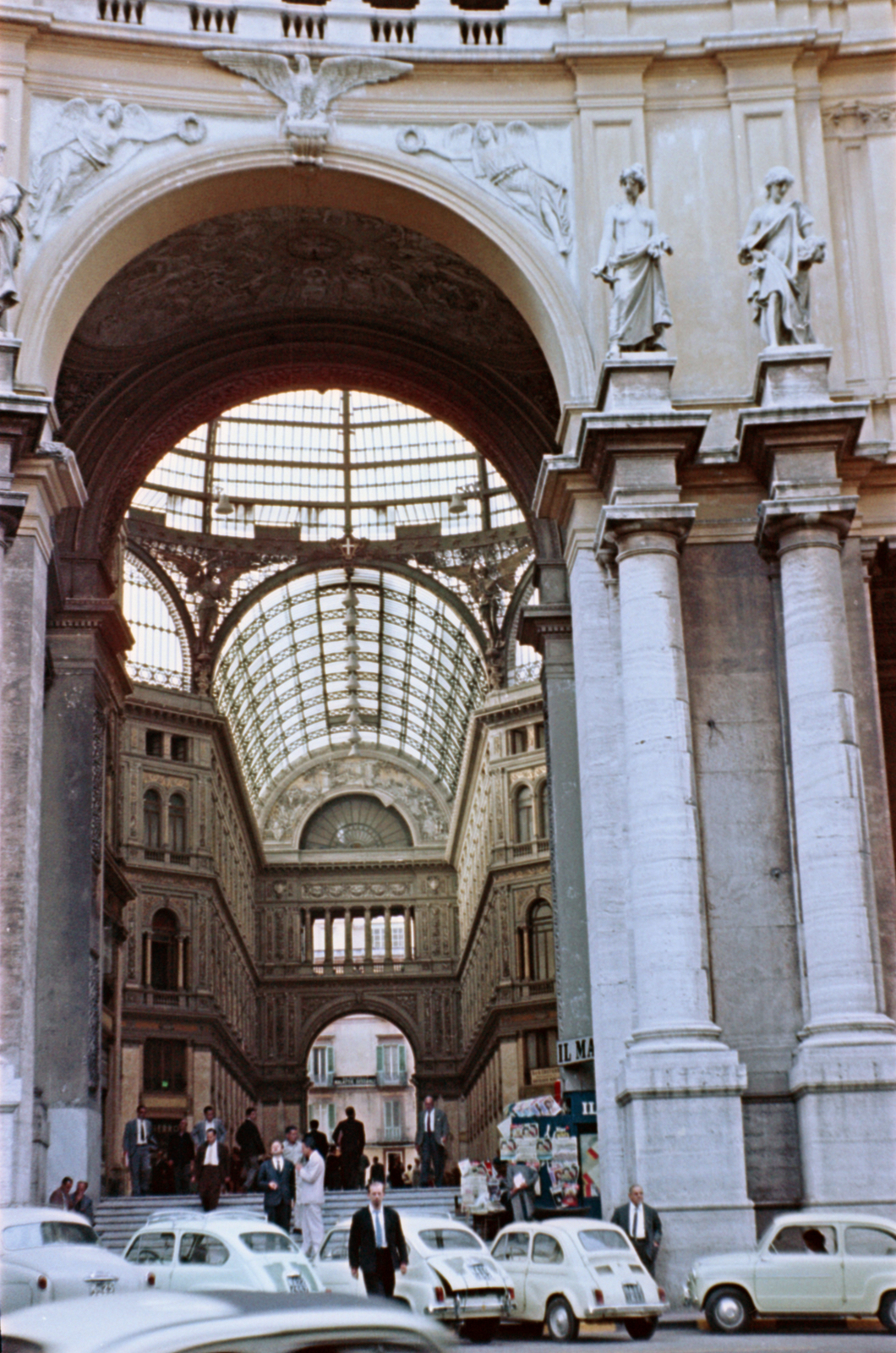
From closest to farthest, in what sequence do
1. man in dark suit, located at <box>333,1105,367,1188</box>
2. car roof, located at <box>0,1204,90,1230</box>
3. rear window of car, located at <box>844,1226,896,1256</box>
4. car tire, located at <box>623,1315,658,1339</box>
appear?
car tire, located at <box>623,1315,658,1339</box>
rear window of car, located at <box>844,1226,896,1256</box>
car roof, located at <box>0,1204,90,1230</box>
man in dark suit, located at <box>333,1105,367,1188</box>

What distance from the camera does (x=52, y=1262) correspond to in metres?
17.3

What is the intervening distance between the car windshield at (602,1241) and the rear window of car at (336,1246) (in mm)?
2691

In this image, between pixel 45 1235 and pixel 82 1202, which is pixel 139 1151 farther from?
pixel 45 1235

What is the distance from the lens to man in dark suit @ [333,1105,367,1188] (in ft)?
121

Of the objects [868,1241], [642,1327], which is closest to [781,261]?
[868,1241]

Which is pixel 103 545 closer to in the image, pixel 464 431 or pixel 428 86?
pixel 464 431

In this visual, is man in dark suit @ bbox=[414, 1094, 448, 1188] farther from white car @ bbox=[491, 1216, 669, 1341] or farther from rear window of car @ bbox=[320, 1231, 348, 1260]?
white car @ bbox=[491, 1216, 669, 1341]

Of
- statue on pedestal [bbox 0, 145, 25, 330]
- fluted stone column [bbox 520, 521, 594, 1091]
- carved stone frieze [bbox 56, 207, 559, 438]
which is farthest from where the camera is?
carved stone frieze [bbox 56, 207, 559, 438]

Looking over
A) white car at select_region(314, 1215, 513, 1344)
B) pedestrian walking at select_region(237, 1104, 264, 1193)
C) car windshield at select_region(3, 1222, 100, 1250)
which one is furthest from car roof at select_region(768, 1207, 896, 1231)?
pedestrian walking at select_region(237, 1104, 264, 1193)

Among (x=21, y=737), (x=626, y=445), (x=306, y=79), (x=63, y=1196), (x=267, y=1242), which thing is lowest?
(x=267, y=1242)

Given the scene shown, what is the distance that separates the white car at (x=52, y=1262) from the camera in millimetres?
16703

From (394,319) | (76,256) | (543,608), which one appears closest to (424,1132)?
(543,608)

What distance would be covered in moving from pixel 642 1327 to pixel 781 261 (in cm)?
1375

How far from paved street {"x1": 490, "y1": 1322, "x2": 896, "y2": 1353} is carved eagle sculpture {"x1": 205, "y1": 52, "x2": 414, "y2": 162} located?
652 inches
